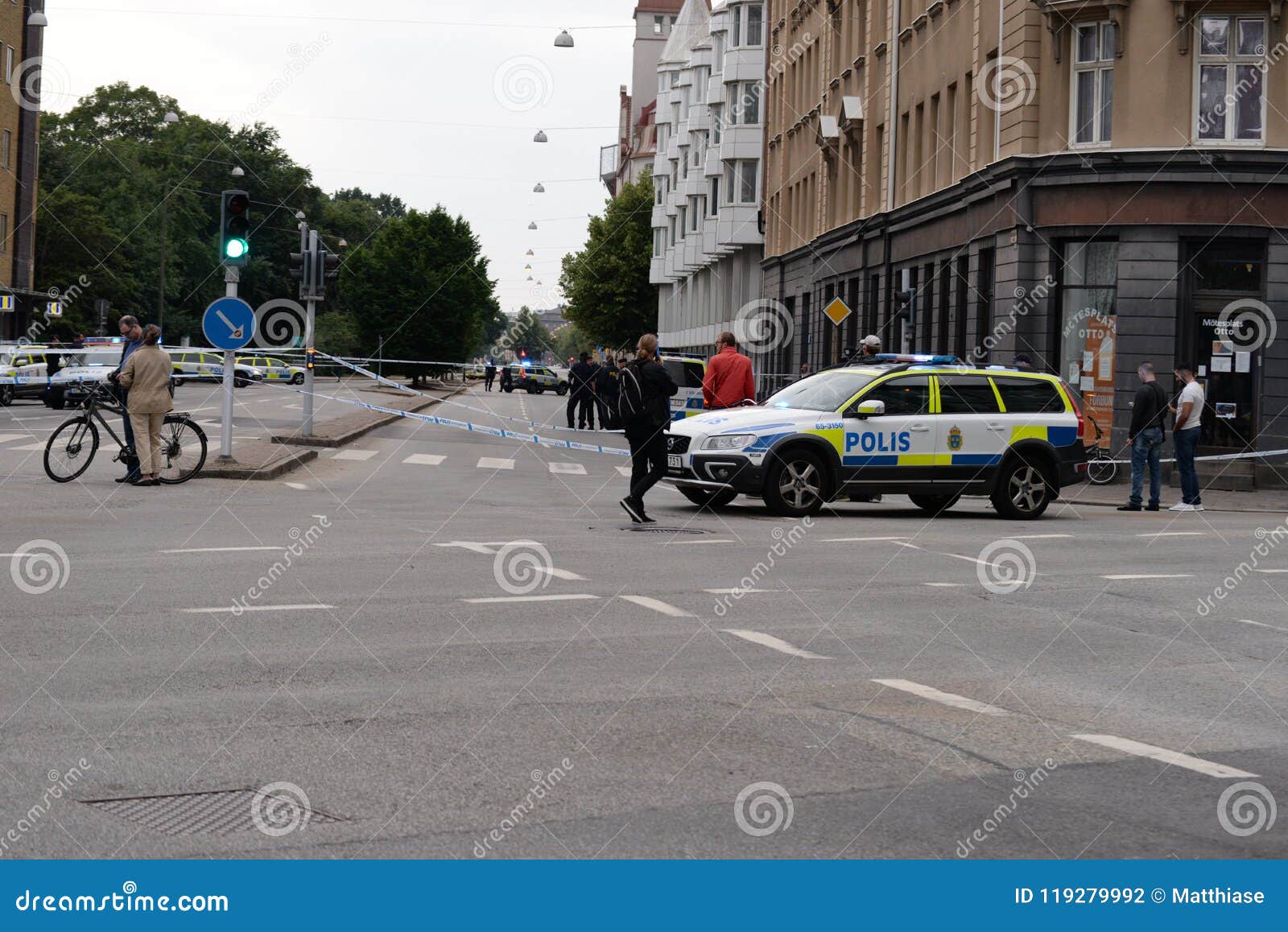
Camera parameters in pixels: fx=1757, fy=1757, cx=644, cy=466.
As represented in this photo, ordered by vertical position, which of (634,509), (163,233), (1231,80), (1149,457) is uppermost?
(163,233)

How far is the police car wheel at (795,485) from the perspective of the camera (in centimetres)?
1886

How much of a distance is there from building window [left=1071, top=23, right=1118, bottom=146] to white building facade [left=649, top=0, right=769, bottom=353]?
3582 centimetres

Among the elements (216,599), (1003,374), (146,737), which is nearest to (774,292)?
(1003,374)

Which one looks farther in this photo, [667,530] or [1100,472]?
[1100,472]

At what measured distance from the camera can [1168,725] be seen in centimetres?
762

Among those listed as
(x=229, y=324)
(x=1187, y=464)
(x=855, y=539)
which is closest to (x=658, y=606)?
(x=855, y=539)

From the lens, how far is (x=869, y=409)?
757 inches

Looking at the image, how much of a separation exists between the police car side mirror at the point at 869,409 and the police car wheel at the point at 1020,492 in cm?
188

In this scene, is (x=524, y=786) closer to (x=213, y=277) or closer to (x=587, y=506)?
(x=587, y=506)

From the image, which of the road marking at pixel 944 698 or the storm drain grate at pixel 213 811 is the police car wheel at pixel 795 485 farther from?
the storm drain grate at pixel 213 811

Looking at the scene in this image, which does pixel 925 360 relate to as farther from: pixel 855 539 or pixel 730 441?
pixel 855 539

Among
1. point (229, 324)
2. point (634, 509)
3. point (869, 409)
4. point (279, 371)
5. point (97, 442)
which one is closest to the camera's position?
point (634, 509)

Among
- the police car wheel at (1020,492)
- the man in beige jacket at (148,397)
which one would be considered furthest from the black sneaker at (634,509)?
the man in beige jacket at (148,397)

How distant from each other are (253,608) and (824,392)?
10470 millimetres
